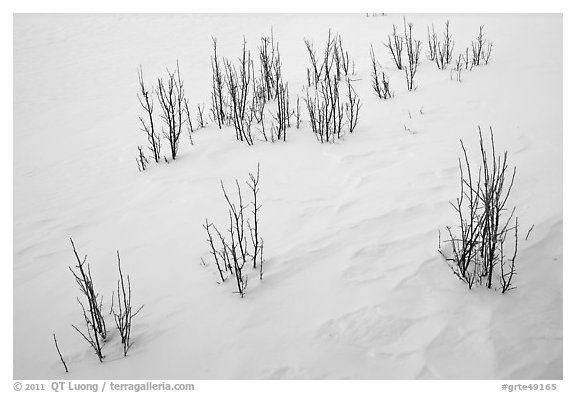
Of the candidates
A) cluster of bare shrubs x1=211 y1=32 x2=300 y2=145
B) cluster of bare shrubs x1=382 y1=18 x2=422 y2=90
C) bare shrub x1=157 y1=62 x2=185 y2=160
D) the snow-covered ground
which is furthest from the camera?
cluster of bare shrubs x1=382 y1=18 x2=422 y2=90

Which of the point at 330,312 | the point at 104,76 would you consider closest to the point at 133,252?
the point at 330,312

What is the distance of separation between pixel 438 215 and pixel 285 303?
3.53 ft

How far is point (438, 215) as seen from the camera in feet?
7.61

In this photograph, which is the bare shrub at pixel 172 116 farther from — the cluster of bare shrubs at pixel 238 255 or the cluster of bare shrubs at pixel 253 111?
the cluster of bare shrubs at pixel 238 255

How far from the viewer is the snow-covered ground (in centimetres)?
164

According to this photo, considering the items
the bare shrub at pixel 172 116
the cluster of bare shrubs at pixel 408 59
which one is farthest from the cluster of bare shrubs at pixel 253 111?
the cluster of bare shrubs at pixel 408 59

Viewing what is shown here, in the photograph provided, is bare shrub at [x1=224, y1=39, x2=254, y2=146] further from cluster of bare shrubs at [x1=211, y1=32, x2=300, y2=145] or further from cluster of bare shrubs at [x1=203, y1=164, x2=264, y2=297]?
cluster of bare shrubs at [x1=203, y1=164, x2=264, y2=297]

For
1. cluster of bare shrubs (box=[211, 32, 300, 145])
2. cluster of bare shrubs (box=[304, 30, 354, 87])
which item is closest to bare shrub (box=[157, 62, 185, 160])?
cluster of bare shrubs (box=[211, 32, 300, 145])

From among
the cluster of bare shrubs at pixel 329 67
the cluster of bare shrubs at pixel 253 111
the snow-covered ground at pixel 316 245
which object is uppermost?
the cluster of bare shrubs at pixel 329 67

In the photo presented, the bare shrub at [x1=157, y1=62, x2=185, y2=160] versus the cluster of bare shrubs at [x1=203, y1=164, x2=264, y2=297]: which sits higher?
the bare shrub at [x1=157, y1=62, x2=185, y2=160]

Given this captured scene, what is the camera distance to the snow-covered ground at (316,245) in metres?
1.64

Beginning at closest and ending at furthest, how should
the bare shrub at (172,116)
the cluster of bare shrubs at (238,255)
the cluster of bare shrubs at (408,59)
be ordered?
the cluster of bare shrubs at (238,255) → the bare shrub at (172,116) → the cluster of bare shrubs at (408,59)

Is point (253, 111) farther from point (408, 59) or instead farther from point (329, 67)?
point (408, 59)
